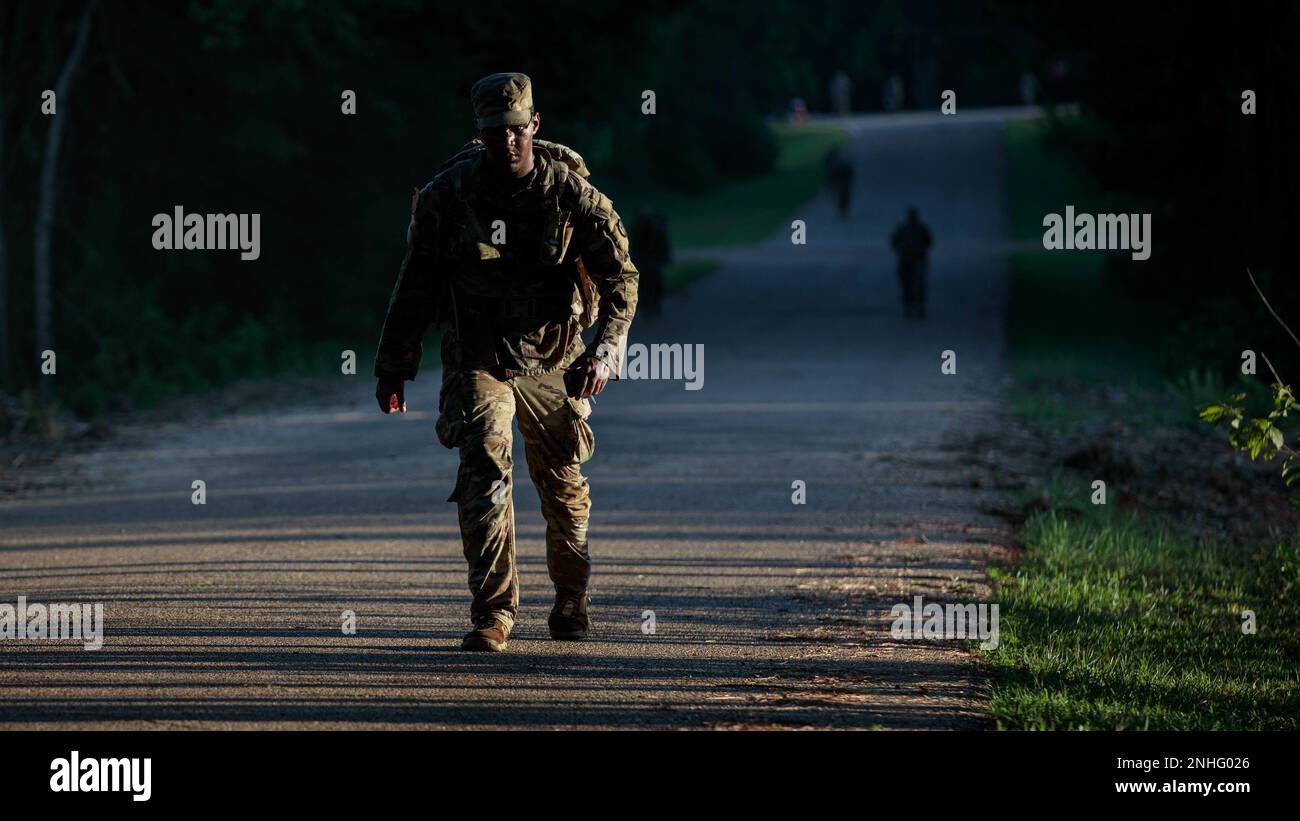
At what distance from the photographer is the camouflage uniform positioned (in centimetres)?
662

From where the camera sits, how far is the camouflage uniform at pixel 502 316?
6.62m

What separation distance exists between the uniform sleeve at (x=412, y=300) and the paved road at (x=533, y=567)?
1.10 meters

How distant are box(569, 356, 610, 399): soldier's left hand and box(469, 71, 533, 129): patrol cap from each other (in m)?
0.91

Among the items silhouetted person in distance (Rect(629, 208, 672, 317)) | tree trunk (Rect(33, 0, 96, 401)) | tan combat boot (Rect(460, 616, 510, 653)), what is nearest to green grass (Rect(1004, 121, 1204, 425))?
silhouetted person in distance (Rect(629, 208, 672, 317))

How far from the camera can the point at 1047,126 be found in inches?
1037

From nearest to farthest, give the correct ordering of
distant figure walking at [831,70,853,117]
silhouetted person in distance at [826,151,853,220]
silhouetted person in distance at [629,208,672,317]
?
silhouetted person in distance at [629,208,672,317]
silhouetted person in distance at [826,151,853,220]
distant figure walking at [831,70,853,117]

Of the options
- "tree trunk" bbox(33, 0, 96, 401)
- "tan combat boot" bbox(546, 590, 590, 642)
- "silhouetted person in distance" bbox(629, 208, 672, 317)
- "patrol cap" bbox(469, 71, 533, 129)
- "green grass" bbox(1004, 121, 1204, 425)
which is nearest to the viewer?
"patrol cap" bbox(469, 71, 533, 129)

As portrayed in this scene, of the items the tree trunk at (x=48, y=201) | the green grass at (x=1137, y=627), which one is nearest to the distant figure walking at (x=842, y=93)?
the tree trunk at (x=48, y=201)

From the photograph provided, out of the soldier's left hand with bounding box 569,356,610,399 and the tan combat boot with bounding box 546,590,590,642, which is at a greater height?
the soldier's left hand with bounding box 569,356,610,399

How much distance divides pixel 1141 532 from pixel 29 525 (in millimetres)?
6385

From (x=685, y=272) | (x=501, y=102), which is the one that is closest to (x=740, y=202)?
(x=685, y=272)

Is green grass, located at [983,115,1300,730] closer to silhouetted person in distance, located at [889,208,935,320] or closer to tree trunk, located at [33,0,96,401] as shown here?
tree trunk, located at [33,0,96,401]
